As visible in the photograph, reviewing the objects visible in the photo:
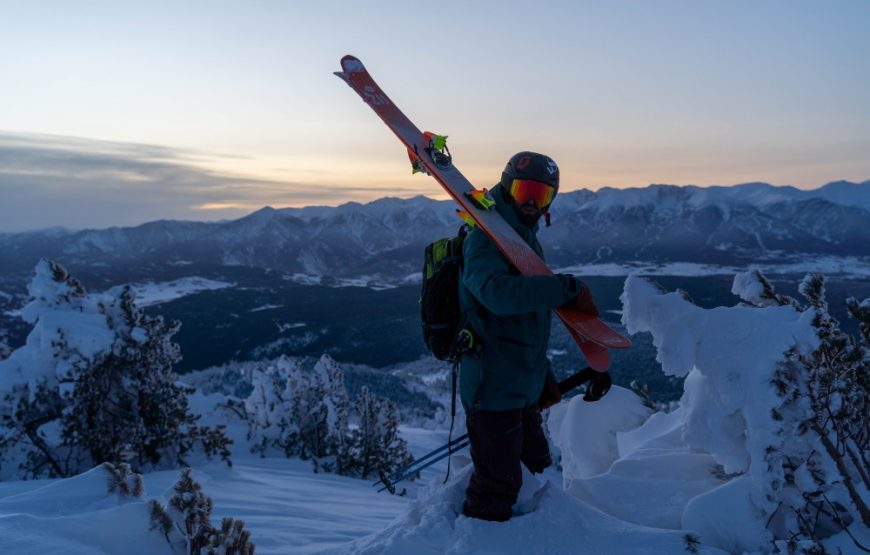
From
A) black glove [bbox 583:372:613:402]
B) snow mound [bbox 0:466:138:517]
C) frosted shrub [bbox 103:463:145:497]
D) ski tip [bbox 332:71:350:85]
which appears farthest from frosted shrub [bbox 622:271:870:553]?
ski tip [bbox 332:71:350:85]

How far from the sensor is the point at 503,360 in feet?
11.2

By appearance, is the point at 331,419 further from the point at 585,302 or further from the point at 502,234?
the point at 585,302

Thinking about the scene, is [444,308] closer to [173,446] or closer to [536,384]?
[536,384]

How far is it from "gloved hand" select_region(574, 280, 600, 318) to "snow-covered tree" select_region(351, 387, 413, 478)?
12.7 meters

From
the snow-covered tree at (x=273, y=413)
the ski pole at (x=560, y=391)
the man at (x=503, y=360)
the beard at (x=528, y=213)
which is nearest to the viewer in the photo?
the man at (x=503, y=360)

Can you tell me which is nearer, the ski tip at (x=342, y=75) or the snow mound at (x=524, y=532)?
the snow mound at (x=524, y=532)

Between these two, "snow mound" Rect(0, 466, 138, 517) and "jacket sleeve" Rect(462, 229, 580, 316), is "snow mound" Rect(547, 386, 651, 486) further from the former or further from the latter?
"snow mound" Rect(0, 466, 138, 517)

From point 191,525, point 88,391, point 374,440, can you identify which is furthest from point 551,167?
point 374,440

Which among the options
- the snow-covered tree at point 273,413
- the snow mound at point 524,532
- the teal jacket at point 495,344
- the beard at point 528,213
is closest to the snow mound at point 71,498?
the snow mound at point 524,532

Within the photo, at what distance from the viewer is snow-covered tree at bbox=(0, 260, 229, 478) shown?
30.4 ft

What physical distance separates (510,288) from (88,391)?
30.6 feet

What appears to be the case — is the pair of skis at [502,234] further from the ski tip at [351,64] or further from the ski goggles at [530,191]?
the ski tip at [351,64]

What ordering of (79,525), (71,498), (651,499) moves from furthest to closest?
(651,499)
(71,498)
(79,525)

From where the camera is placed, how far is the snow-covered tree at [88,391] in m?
9.27
